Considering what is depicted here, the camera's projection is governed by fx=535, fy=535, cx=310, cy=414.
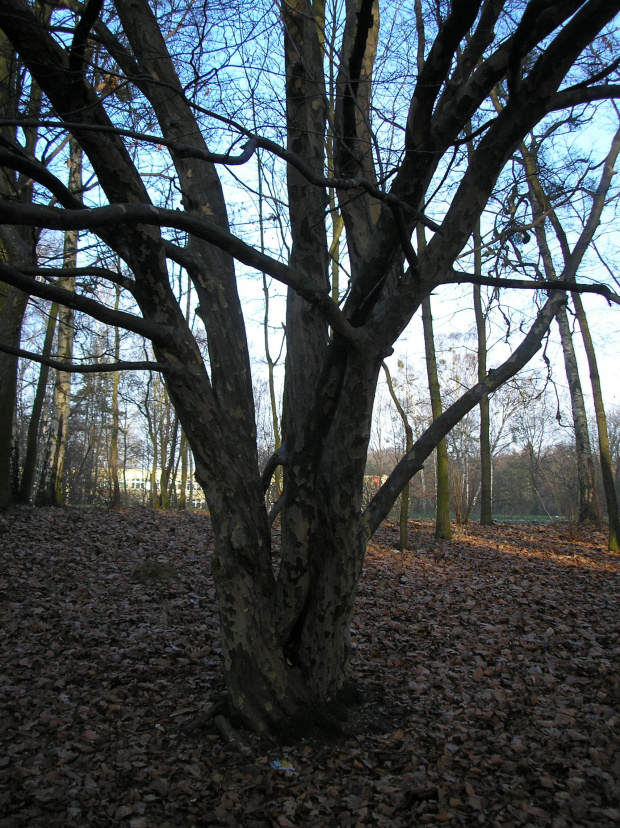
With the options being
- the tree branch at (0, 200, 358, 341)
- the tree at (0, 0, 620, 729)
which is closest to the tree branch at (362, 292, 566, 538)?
the tree at (0, 0, 620, 729)

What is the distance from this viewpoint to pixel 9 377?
904 centimetres

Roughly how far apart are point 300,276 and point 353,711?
9.72ft

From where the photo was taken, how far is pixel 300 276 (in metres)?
2.97

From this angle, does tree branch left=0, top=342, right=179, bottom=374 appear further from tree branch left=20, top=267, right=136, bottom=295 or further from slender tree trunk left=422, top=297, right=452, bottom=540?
slender tree trunk left=422, top=297, right=452, bottom=540

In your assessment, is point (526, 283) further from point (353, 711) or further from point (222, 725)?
point (222, 725)

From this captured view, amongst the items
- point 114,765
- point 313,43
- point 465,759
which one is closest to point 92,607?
point 114,765

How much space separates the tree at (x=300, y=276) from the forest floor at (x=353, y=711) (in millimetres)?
503

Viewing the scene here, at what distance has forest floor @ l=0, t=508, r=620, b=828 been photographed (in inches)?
113

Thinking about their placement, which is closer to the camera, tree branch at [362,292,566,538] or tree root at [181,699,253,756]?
tree root at [181,699,253,756]

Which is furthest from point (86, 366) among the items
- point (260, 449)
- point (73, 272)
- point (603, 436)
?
point (260, 449)

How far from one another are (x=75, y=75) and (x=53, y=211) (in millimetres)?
1459

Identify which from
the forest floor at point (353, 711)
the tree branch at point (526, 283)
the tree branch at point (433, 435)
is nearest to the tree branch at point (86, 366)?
the tree branch at point (433, 435)

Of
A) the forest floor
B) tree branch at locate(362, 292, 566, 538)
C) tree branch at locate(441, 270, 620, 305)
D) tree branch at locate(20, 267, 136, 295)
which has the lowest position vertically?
the forest floor

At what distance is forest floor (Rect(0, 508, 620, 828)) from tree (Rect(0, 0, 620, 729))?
1.65 ft
